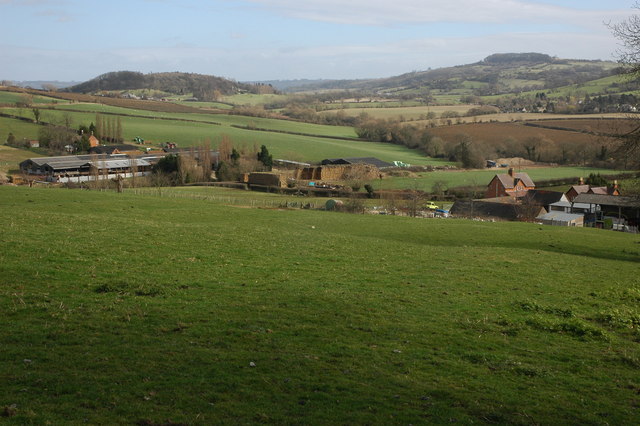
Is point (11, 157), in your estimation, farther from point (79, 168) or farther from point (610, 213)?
point (610, 213)

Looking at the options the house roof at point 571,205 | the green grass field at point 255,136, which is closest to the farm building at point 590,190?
the house roof at point 571,205

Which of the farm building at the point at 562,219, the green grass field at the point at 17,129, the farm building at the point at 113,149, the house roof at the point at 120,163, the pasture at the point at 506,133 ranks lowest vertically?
the farm building at the point at 562,219

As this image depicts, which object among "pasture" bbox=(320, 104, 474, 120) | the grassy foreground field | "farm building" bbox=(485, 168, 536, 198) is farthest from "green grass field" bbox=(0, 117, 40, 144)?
"pasture" bbox=(320, 104, 474, 120)

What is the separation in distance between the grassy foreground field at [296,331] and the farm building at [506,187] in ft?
158

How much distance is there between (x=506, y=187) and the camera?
7119cm

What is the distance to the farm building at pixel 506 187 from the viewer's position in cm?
7112

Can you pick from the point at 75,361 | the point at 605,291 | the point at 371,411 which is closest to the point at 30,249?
the point at 75,361

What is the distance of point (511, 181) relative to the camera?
72875 mm

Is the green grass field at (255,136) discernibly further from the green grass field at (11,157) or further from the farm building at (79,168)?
the green grass field at (11,157)

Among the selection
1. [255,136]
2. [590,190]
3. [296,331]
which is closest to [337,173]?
[590,190]

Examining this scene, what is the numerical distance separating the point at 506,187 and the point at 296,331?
208ft

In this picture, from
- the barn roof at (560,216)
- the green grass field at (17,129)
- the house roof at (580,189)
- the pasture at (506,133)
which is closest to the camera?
the barn roof at (560,216)

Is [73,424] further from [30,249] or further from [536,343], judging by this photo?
[30,249]

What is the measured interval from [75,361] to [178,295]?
4826mm
